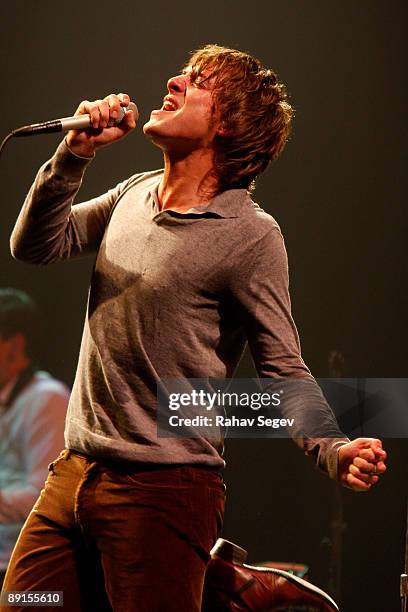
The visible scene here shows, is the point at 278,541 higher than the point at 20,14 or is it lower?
lower

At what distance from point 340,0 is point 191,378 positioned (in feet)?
5.30

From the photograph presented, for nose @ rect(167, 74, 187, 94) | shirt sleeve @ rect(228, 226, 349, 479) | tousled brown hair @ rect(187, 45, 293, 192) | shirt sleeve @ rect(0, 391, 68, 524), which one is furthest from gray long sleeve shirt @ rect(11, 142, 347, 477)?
shirt sleeve @ rect(0, 391, 68, 524)

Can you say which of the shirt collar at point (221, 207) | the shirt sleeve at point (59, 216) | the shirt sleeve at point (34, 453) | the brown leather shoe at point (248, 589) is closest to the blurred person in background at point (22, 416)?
the shirt sleeve at point (34, 453)

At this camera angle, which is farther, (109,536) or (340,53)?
(340,53)

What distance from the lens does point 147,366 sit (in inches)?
55.6

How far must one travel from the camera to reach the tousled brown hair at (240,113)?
5.25 ft

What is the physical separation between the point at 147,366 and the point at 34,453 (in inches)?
49.9

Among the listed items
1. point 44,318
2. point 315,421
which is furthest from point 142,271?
point 44,318

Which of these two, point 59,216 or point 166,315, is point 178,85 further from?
point 166,315

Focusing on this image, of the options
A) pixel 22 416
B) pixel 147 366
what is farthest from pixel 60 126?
pixel 22 416

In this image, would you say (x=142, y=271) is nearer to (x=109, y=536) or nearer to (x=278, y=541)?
(x=109, y=536)

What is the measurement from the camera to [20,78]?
2621mm

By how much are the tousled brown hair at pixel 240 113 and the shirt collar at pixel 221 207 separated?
5cm
